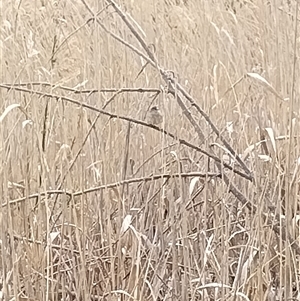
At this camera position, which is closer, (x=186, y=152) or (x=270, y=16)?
(x=186, y=152)

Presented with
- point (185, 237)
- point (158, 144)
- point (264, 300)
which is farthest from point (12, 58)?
point (264, 300)

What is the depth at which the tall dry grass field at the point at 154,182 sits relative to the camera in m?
0.81

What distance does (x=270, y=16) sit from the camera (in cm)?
126

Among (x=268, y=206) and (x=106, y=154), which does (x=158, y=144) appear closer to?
(x=106, y=154)

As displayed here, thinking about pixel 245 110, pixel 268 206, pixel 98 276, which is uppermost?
pixel 245 110

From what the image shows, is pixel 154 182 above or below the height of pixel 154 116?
below

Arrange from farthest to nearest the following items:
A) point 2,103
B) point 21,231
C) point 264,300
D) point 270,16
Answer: point 270,16, point 2,103, point 21,231, point 264,300

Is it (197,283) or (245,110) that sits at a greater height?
(245,110)

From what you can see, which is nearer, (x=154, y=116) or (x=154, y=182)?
(x=154, y=116)

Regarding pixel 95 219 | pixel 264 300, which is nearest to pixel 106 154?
pixel 95 219

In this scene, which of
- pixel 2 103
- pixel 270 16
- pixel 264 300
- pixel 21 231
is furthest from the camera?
pixel 270 16

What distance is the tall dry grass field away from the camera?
2.66 ft

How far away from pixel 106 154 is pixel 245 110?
0.33m

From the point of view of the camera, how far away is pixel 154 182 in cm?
99
